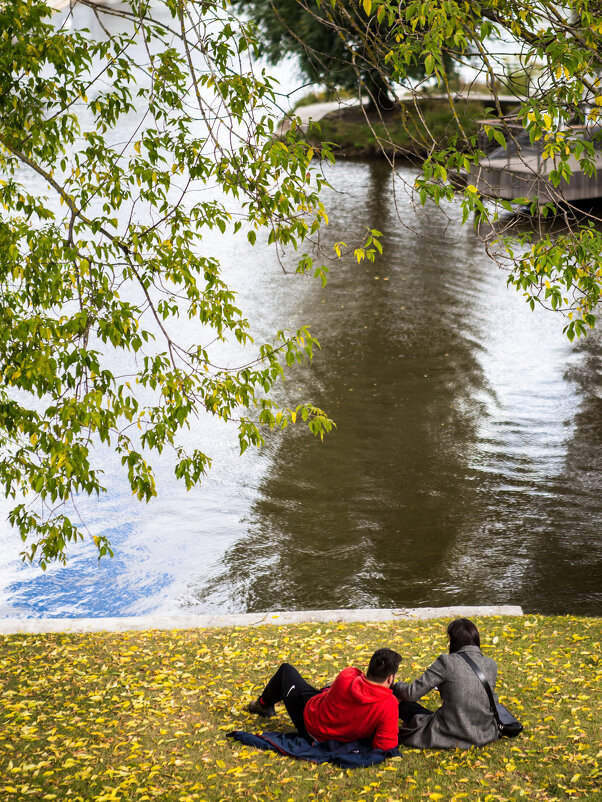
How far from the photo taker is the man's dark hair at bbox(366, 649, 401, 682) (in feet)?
17.2

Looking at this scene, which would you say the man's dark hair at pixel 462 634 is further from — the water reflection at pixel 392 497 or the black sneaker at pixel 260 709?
the water reflection at pixel 392 497

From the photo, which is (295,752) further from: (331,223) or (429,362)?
(331,223)

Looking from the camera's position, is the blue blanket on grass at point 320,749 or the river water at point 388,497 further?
the river water at point 388,497

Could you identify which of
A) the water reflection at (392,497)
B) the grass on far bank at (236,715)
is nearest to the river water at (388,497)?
the water reflection at (392,497)

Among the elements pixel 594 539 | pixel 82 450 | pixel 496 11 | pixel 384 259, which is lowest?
pixel 594 539

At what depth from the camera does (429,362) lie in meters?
16.5

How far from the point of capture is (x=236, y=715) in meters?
6.17

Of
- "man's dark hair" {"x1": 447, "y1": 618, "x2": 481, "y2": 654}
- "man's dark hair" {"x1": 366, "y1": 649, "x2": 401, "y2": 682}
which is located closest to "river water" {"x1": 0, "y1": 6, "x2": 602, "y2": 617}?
"man's dark hair" {"x1": 447, "y1": 618, "x2": 481, "y2": 654}

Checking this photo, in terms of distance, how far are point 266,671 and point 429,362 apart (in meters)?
10.3

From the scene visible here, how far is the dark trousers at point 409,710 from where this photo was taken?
5.86 m

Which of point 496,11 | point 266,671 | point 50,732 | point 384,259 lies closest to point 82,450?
point 50,732

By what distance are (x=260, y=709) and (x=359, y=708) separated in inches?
40.6

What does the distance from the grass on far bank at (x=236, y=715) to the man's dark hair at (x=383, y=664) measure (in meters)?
0.58

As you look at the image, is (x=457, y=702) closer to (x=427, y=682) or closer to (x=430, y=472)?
(x=427, y=682)
